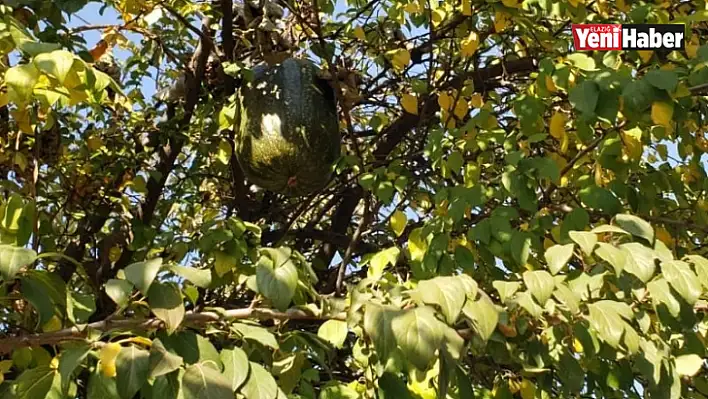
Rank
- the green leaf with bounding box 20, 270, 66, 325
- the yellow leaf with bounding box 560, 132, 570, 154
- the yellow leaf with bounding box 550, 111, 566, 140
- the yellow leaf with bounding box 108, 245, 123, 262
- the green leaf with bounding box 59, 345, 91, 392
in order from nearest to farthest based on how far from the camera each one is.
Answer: the green leaf with bounding box 59, 345, 91, 392, the green leaf with bounding box 20, 270, 66, 325, the yellow leaf with bounding box 550, 111, 566, 140, the yellow leaf with bounding box 560, 132, 570, 154, the yellow leaf with bounding box 108, 245, 123, 262

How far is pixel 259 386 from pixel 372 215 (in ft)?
5.28

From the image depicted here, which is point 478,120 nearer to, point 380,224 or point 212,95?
point 380,224

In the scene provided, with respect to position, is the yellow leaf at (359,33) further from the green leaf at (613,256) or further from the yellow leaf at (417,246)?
the green leaf at (613,256)

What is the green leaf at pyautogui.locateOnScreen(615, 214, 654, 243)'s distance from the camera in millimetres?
1226

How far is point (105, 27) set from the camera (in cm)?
228

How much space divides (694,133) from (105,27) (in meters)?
1.69

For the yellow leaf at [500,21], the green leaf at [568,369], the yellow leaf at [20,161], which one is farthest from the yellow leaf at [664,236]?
the yellow leaf at [20,161]

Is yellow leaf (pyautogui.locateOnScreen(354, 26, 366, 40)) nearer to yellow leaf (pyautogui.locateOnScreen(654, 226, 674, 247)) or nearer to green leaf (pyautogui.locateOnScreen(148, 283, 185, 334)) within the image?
yellow leaf (pyautogui.locateOnScreen(654, 226, 674, 247))

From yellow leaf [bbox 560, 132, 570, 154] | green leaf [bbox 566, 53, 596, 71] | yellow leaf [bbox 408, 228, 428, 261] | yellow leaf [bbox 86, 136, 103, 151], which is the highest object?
green leaf [bbox 566, 53, 596, 71]

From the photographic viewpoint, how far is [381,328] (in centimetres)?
94

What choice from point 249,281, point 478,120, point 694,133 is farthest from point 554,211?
point 249,281

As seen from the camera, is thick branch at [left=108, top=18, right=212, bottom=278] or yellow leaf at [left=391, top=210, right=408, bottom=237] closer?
yellow leaf at [left=391, top=210, right=408, bottom=237]

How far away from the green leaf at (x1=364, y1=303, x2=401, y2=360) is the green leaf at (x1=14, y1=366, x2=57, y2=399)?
384 millimetres

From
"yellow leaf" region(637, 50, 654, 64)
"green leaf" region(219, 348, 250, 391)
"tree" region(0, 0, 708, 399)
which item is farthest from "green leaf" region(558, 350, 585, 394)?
"yellow leaf" region(637, 50, 654, 64)
